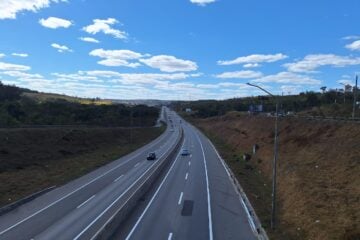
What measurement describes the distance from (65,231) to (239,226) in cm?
970

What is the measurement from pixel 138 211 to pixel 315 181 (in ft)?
43.3

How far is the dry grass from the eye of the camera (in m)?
41.8

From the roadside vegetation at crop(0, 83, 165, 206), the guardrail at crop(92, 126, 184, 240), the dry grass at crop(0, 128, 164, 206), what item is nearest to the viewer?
the guardrail at crop(92, 126, 184, 240)

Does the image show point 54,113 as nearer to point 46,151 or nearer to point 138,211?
point 46,151

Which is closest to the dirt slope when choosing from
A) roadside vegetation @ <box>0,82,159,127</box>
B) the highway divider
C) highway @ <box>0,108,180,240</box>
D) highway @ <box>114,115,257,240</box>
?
highway @ <box>114,115,257,240</box>

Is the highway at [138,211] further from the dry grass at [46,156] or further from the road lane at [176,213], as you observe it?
the dry grass at [46,156]

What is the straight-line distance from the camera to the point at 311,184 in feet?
107

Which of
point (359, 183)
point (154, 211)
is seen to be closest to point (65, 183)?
point (154, 211)

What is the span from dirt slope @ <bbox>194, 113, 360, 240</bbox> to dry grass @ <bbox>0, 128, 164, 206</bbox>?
725 inches

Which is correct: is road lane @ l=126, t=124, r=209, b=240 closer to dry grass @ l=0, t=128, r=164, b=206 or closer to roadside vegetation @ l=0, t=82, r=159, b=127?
dry grass @ l=0, t=128, r=164, b=206

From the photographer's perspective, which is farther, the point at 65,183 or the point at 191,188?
the point at 65,183

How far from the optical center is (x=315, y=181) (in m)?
33.2

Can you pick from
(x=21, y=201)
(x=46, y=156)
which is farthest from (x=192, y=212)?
(x=46, y=156)

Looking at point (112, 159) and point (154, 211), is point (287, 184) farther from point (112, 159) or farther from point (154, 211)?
point (112, 159)
